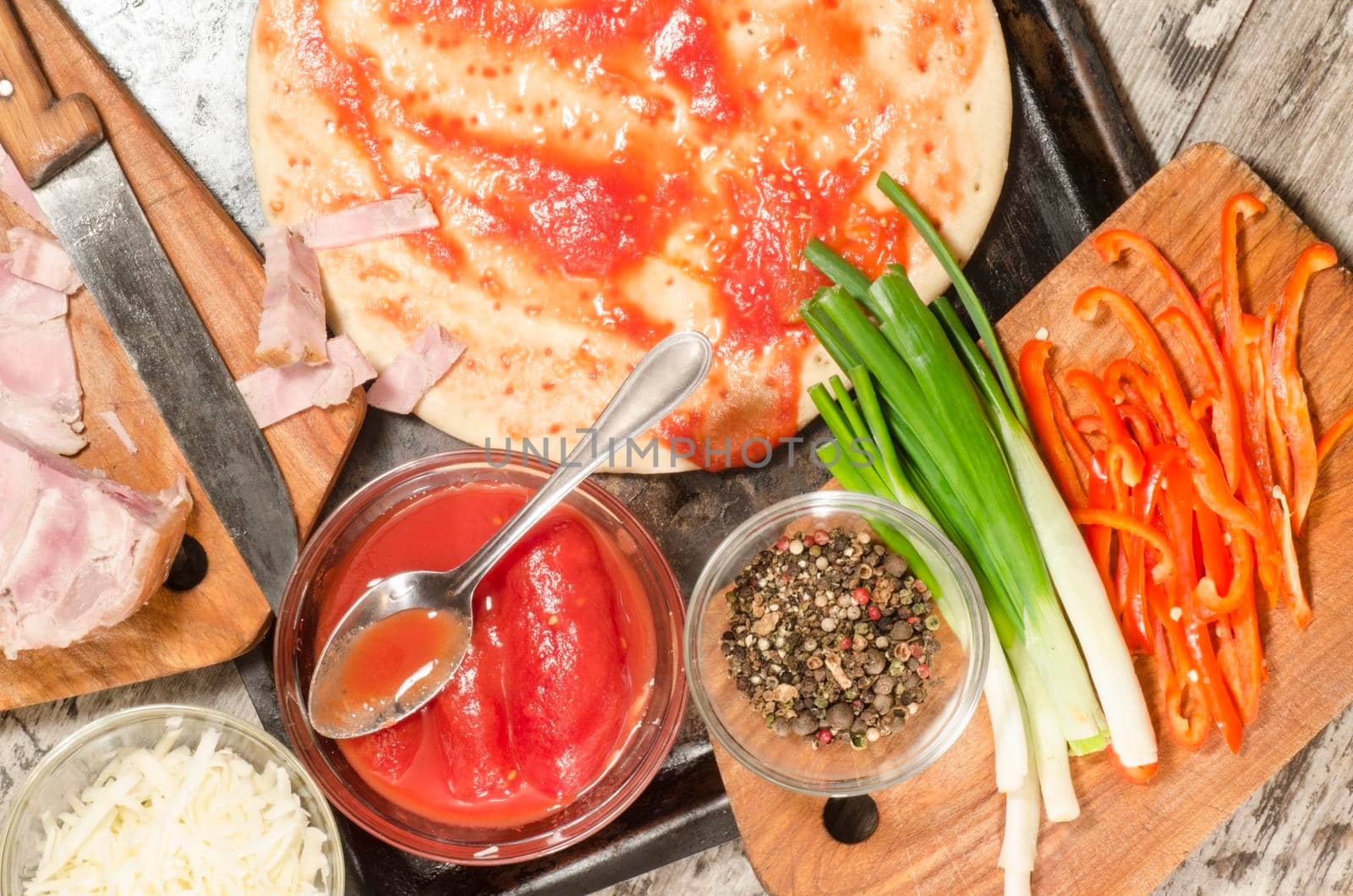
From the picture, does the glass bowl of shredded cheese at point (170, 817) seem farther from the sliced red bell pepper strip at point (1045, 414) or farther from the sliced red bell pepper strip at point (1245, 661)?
the sliced red bell pepper strip at point (1245, 661)

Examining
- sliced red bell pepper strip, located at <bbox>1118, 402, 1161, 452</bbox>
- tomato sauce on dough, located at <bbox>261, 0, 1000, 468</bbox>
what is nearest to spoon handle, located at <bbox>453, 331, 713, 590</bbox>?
tomato sauce on dough, located at <bbox>261, 0, 1000, 468</bbox>

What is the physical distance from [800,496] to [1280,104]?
5.18ft

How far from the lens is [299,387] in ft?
8.12

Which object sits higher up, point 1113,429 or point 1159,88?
point 1159,88

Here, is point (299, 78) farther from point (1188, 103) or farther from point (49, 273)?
point (1188, 103)

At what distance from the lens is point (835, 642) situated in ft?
7.61

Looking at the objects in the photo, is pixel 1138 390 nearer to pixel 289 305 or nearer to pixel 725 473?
pixel 725 473

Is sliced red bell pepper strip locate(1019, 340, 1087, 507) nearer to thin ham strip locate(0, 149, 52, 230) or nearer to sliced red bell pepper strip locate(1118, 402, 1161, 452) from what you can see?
sliced red bell pepper strip locate(1118, 402, 1161, 452)

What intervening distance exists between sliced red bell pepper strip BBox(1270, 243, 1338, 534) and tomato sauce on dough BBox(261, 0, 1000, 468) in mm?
782

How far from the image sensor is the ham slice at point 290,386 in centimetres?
246

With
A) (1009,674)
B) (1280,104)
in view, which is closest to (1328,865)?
(1009,674)

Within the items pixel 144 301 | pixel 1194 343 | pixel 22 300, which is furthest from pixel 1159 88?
pixel 22 300

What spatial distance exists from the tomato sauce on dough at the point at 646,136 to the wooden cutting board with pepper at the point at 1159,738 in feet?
1.57

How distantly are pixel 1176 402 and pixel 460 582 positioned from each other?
167cm
